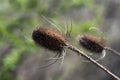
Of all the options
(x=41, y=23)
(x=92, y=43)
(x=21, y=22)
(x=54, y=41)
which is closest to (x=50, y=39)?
(x=54, y=41)

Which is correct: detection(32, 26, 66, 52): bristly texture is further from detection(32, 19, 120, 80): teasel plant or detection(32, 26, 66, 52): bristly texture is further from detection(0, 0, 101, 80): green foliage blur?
detection(0, 0, 101, 80): green foliage blur

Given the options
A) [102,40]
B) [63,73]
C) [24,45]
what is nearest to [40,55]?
[24,45]

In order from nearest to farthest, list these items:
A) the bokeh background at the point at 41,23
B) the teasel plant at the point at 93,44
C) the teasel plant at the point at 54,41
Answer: the teasel plant at the point at 54,41
the teasel plant at the point at 93,44
the bokeh background at the point at 41,23

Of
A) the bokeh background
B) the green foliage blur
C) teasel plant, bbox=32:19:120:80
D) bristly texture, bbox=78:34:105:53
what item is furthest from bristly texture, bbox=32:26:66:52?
the green foliage blur

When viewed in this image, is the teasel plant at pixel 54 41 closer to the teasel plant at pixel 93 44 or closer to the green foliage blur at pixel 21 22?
the teasel plant at pixel 93 44

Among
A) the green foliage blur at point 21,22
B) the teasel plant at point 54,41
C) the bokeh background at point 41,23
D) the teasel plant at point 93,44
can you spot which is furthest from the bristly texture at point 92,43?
the green foliage blur at point 21,22

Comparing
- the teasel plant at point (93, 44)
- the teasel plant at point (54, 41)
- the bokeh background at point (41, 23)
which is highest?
the bokeh background at point (41, 23)
